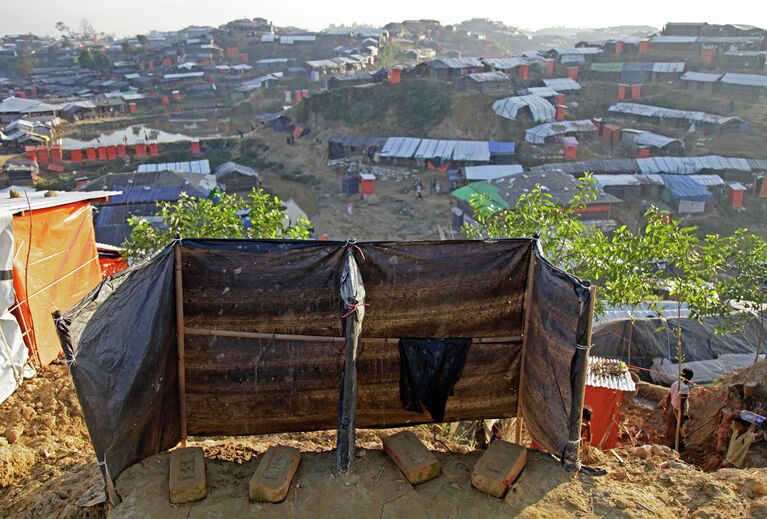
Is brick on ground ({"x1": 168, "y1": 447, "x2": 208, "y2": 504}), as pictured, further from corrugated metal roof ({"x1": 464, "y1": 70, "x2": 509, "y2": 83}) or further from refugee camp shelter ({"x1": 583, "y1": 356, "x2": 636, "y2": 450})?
corrugated metal roof ({"x1": 464, "y1": 70, "x2": 509, "y2": 83})

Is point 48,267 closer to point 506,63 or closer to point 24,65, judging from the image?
point 506,63

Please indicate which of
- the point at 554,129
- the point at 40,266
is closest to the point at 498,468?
the point at 40,266

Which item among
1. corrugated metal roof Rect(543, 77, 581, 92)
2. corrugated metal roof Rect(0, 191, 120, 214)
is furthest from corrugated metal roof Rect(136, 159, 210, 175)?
corrugated metal roof Rect(0, 191, 120, 214)

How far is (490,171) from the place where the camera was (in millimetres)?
32969

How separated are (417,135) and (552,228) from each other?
34.3m

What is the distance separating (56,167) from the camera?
39.4 m

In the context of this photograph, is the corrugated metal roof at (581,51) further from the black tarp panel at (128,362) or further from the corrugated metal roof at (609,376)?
the black tarp panel at (128,362)

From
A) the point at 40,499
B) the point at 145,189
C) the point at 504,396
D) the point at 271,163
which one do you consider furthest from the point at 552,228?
the point at 271,163

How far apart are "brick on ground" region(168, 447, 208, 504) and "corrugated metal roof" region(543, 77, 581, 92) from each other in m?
44.7

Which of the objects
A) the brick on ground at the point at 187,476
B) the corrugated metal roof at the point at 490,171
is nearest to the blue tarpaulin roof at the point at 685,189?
the corrugated metal roof at the point at 490,171

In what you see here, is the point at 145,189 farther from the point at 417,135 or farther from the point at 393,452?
the point at 393,452

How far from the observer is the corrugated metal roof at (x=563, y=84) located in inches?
1742

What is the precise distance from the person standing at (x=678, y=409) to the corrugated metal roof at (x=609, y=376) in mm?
683

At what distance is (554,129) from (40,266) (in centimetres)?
3448
